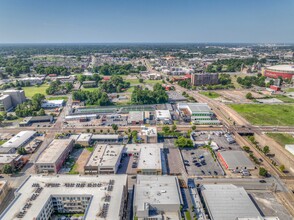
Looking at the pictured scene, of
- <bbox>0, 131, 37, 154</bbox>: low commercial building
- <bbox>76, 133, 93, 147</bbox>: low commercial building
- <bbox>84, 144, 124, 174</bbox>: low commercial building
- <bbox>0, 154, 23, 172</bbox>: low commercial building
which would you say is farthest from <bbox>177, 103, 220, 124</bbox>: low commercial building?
<bbox>0, 154, 23, 172</bbox>: low commercial building

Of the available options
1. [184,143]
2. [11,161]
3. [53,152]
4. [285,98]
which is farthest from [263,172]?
[285,98]

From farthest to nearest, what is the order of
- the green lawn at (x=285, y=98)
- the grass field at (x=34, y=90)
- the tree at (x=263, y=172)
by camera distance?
the grass field at (x=34, y=90) < the green lawn at (x=285, y=98) < the tree at (x=263, y=172)

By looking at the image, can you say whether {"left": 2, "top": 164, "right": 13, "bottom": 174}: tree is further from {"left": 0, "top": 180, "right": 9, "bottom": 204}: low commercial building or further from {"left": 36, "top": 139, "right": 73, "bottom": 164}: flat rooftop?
{"left": 0, "top": 180, "right": 9, "bottom": 204}: low commercial building

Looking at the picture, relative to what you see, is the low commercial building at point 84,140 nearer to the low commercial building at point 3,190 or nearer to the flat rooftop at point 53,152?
the flat rooftop at point 53,152

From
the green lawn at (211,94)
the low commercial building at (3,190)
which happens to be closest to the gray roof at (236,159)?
the low commercial building at (3,190)

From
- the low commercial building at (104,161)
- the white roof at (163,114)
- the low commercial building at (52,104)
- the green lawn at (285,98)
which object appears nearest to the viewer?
the low commercial building at (104,161)

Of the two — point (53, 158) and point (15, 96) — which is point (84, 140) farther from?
point (15, 96)
